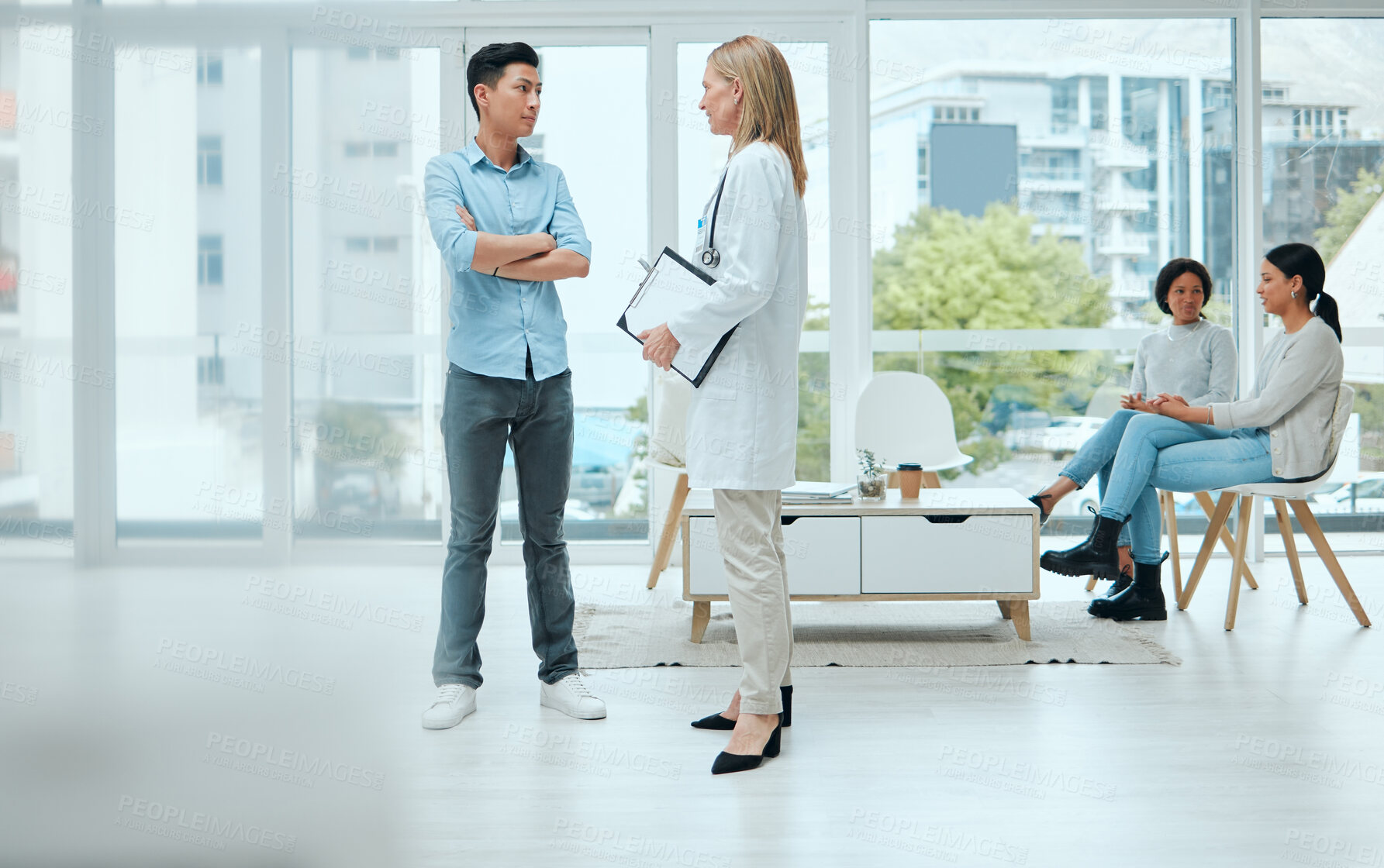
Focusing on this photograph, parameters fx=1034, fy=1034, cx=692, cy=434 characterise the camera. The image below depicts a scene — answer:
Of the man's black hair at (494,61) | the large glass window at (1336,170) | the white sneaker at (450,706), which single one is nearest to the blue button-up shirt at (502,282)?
the man's black hair at (494,61)

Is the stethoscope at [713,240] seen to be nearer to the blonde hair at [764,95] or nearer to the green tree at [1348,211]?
the blonde hair at [764,95]

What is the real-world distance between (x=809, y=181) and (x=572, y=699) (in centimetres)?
257

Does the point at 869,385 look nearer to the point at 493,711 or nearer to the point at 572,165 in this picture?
the point at 572,165

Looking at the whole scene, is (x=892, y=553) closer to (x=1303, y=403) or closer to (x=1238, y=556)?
(x=1238, y=556)

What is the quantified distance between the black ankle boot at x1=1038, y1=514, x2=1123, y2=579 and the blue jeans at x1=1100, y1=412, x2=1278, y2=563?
7cm

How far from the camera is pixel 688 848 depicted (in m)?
1.52

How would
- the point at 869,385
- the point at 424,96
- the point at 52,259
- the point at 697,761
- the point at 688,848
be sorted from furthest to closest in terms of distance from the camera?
the point at 869,385 → the point at 697,761 → the point at 688,848 → the point at 424,96 → the point at 52,259

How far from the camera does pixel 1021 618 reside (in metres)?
2.86

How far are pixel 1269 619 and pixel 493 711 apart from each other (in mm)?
2351

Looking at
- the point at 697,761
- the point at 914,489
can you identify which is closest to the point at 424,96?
the point at 697,761

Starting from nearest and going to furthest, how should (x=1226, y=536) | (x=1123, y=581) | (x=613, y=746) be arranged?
(x=613, y=746)
(x=1123, y=581)
(x=1226, y=536)

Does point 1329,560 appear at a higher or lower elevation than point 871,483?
lower

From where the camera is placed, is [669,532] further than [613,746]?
Yes

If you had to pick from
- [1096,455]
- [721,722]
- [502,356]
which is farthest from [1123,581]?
[502,356]
